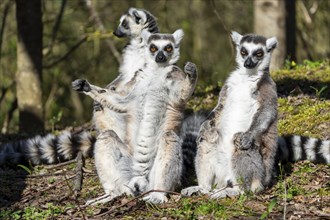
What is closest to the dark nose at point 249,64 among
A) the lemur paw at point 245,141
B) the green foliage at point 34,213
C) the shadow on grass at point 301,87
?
the lemur paw at point 245,141

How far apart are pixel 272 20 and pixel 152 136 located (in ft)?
19.7

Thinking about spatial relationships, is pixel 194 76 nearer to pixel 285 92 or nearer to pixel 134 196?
pixel 134 196

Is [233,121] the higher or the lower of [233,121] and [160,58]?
the lower

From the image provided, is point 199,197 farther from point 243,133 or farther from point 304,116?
point 304,116

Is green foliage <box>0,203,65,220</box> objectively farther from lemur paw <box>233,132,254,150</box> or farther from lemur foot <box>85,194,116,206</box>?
lemur paw <box>233,132,254,150</box>

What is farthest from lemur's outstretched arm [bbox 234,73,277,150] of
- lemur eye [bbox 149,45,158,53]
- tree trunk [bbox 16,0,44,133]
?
tree trunk [bbox 16,0,44,133]

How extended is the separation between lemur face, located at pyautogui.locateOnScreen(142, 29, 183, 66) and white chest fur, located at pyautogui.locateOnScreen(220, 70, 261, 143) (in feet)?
2.12

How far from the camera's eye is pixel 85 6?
16.4m

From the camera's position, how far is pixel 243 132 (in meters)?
5.96

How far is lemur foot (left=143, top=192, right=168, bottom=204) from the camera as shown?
5.66 metres

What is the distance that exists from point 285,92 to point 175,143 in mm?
3458

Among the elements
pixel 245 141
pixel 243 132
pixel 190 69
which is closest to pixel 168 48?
pixel 190 69

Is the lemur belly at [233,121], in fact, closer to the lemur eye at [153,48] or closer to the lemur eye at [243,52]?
the lemur eye at [243,52]

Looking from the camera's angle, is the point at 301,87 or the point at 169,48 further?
the point at 301,87
